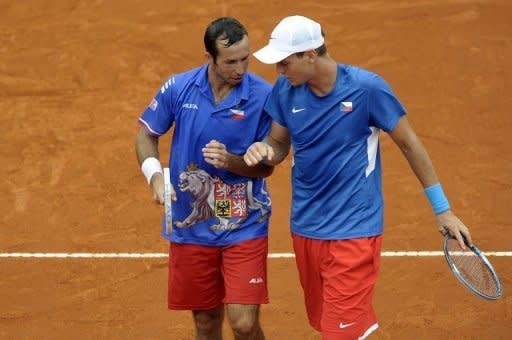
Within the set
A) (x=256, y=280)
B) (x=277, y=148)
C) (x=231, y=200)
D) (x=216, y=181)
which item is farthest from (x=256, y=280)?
(x=277, y=148)

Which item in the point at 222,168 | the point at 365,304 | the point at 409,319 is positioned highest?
the point at 222,168

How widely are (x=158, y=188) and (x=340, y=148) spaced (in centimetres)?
114

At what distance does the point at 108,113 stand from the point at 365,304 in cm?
665

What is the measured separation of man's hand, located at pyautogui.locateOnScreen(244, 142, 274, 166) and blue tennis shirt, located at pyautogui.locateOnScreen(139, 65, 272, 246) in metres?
0.41

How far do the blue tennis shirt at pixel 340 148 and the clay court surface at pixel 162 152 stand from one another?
7.91ft

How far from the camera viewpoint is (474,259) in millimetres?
6711

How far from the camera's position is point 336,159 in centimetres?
650

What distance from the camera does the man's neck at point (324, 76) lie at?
6.41m

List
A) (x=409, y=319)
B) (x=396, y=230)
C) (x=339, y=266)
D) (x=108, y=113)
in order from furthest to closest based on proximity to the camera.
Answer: (x=108, y=113), (x=396, y=230), (x=409, y=319), (x=339, y=266)

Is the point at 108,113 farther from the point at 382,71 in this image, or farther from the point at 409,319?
the point at 409,319

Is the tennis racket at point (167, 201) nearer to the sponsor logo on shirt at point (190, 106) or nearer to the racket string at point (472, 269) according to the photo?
the sponsor logo on shirt at point (190, 106)

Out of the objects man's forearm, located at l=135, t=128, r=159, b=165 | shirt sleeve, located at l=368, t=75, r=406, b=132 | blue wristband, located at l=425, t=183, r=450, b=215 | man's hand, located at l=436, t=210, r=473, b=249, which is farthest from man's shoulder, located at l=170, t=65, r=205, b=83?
man's hand, located at l=436, t=210, r=473, b=249

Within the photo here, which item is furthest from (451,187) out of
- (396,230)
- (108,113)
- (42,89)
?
(42,89)

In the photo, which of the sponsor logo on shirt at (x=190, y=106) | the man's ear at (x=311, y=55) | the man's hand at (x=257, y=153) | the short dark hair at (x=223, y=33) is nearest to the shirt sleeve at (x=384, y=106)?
the man's ear at (x=311, y=55)
